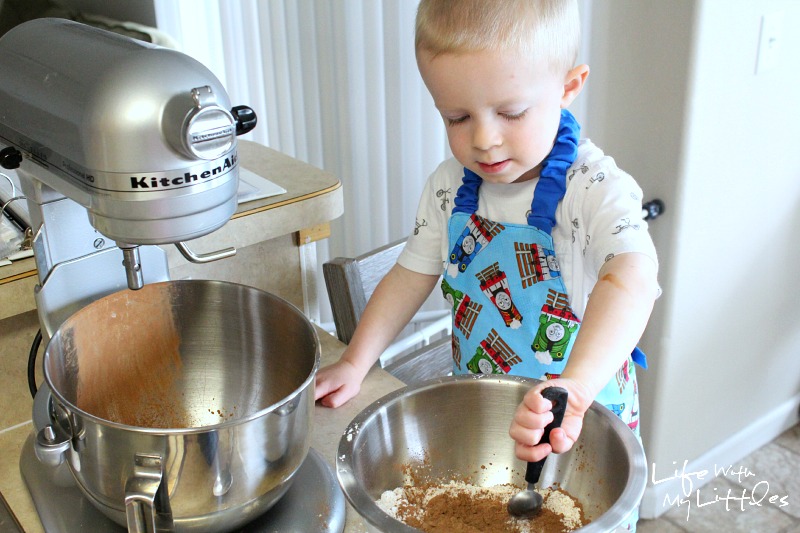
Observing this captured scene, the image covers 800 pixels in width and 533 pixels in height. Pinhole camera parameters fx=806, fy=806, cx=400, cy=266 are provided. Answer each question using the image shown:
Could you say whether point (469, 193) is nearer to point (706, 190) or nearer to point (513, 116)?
point (513, 116)

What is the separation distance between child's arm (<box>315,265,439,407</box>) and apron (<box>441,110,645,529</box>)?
52 millimetres

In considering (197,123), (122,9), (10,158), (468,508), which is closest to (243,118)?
(197,123)

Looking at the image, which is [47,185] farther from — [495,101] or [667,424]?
[667,424]

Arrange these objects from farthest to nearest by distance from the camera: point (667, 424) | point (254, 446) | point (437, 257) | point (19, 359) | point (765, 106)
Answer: point (667, 424) < point (765, 106) < point (437, 257) < point (19, 359) < point (254, 446)

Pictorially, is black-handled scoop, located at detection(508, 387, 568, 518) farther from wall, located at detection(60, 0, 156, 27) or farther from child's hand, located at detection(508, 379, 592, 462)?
wall, located at detection(60, 0, 156, 27)

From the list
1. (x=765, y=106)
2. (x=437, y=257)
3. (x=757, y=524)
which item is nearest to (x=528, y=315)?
(x=437, y=257)

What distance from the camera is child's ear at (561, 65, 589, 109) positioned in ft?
2.88

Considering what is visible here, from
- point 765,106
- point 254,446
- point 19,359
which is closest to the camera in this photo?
point 254,446

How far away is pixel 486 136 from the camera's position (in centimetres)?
82

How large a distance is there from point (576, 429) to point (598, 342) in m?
0.12

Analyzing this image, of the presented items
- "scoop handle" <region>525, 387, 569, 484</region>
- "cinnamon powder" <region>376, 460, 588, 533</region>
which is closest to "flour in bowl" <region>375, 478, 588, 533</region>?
"cinnamon powder" <region>376, 460, 588, 533</region>

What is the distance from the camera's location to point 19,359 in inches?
38.0

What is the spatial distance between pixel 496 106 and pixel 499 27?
0.25ft

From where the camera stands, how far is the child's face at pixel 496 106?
79cm
